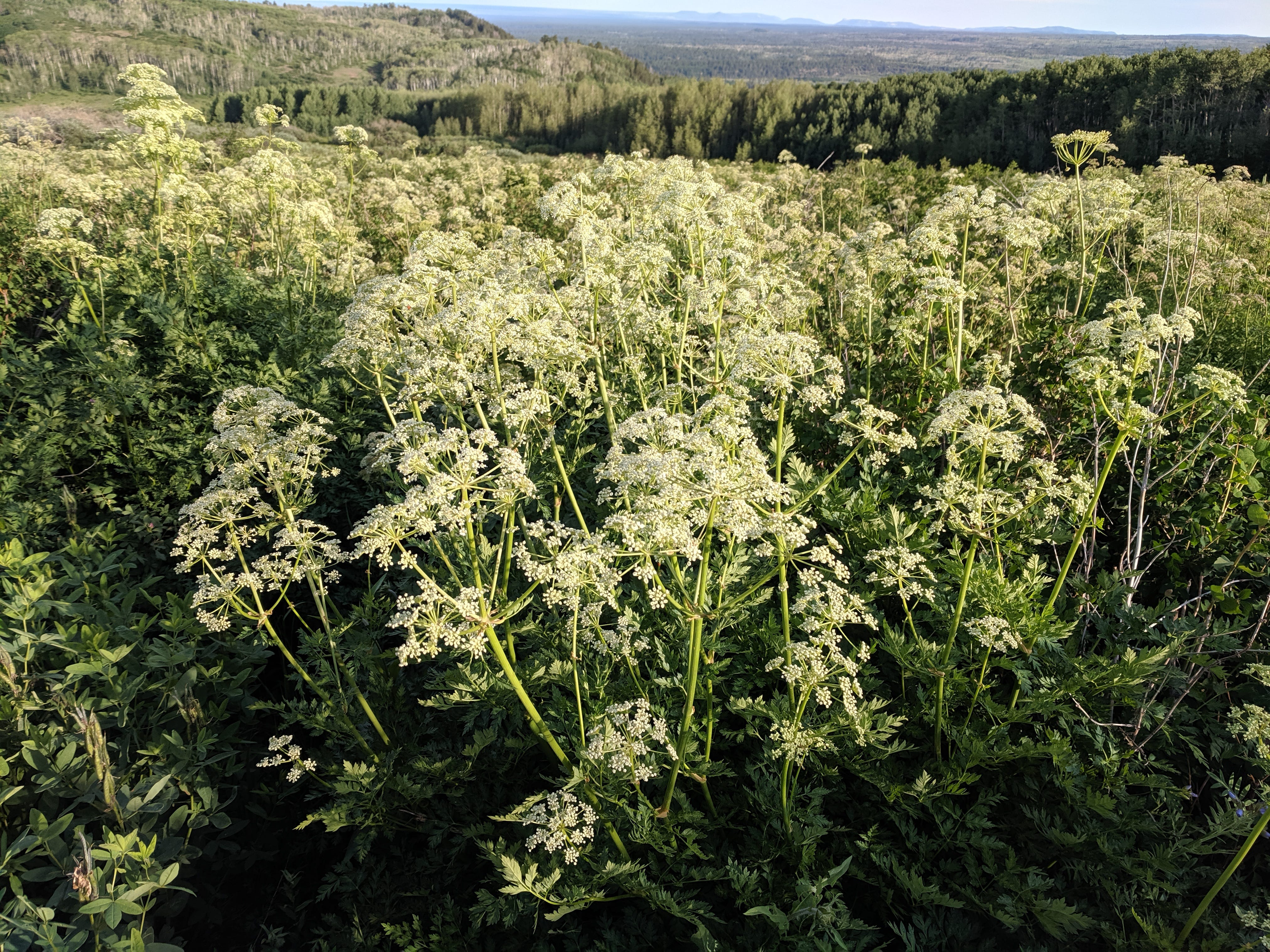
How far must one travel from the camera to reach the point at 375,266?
1214 cm

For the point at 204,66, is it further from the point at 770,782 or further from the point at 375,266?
the point at 770,782

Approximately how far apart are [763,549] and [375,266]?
11052mm

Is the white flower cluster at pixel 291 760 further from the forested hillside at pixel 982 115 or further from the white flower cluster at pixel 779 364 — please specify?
the forested hillside at pixel 982 115

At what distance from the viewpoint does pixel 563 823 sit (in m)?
3.42

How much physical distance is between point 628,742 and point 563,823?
52 centimetres

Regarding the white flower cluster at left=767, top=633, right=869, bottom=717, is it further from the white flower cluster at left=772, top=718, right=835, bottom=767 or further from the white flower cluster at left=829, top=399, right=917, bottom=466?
the white flower cluster at left=829, top=399, right=917, bottom=466

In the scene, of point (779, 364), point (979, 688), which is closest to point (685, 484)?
point (779, 364)

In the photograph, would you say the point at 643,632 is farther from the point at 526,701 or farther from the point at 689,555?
the point at 689,555

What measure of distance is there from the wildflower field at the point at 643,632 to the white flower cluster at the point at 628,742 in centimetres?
3

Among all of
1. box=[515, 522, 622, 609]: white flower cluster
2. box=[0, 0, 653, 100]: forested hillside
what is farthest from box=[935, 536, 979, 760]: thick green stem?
box=[0, 0, 653, 100]: forested hillside

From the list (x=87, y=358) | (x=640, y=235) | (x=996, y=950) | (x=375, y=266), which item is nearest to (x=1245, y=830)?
(x=996, y=950)

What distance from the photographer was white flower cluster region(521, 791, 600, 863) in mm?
3346

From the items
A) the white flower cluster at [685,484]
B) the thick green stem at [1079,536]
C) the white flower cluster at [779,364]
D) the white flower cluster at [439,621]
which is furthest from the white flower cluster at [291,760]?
the thick green stem at [1079,536]

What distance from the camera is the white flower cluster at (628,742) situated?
349cm
